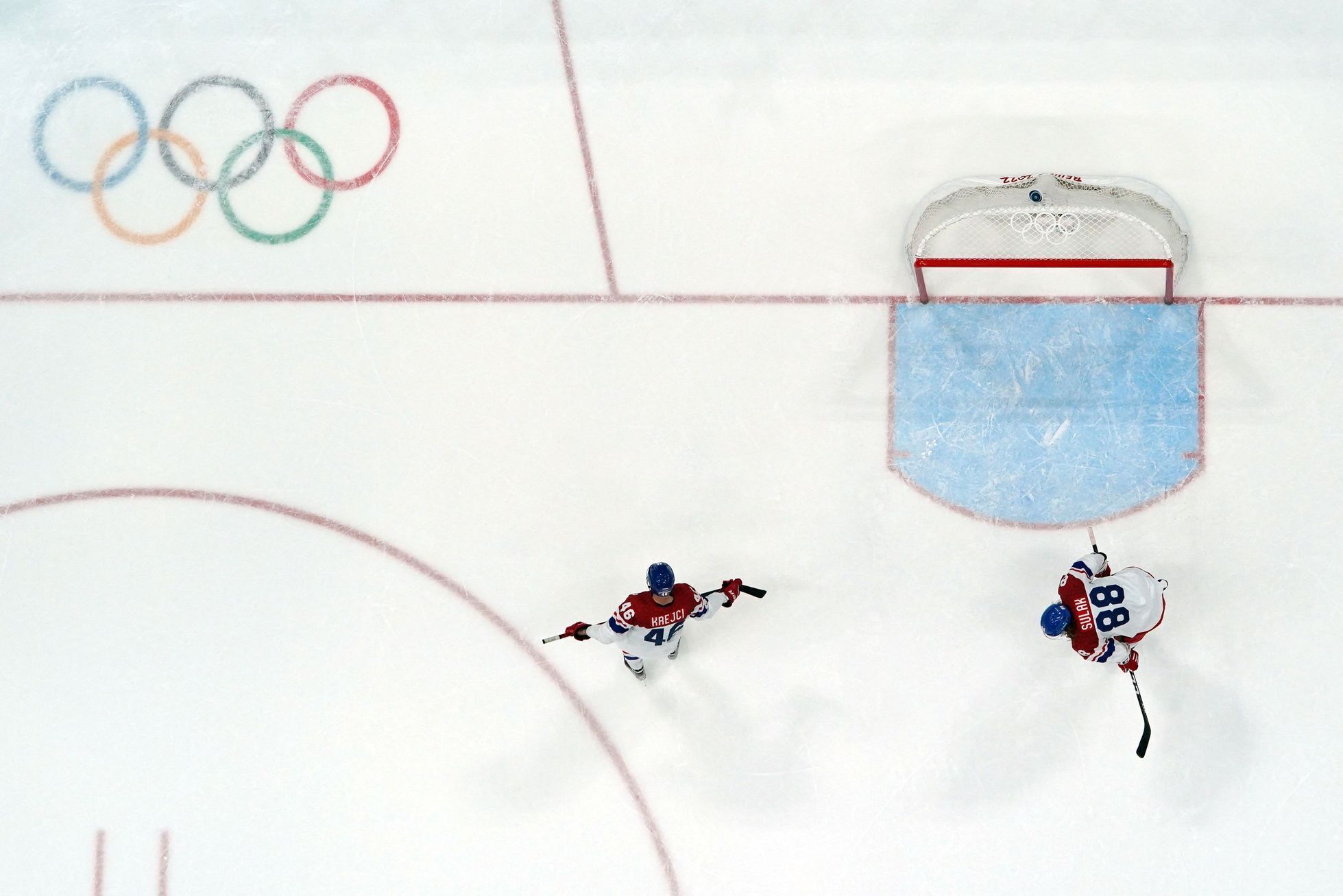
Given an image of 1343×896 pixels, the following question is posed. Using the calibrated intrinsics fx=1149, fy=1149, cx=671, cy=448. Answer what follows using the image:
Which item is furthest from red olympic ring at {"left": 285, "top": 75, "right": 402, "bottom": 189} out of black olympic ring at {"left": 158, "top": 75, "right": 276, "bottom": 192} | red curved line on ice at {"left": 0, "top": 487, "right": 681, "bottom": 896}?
red curved line on ice at {"left": 0, "top": 487, "right": 681, "bottom": 896}

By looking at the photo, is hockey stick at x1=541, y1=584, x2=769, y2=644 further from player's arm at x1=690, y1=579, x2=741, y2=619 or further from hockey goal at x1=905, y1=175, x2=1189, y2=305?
hockey goal at x1=905, y1=175, x2=1189, y2=305

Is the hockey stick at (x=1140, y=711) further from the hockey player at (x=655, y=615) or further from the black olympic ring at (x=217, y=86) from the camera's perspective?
the black olympic ring at (x=217, y=86)

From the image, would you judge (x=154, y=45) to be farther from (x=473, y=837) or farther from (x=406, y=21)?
(x=473, y=837)

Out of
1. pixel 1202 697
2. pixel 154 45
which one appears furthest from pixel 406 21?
pixel 1202 697

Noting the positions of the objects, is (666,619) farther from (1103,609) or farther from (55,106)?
(55,106)

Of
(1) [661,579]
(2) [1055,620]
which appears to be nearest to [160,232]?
(1) [661,579]

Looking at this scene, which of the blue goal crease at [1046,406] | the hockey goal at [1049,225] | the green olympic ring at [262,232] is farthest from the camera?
the green olympic ring at [262,232]

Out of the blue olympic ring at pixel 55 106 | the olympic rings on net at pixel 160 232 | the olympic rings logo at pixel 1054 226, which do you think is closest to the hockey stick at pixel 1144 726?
the olympic rings logo at pixel 1054 226
